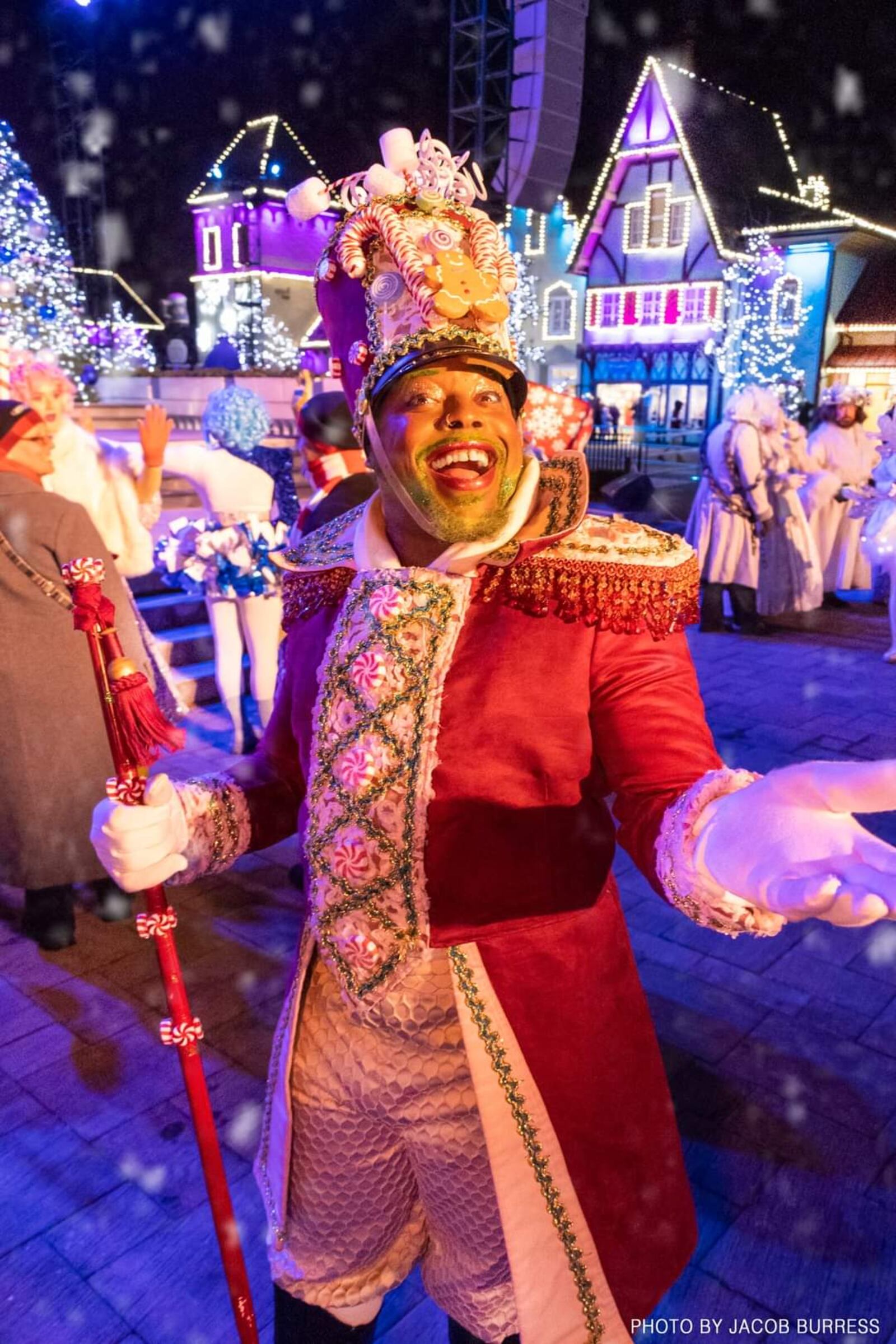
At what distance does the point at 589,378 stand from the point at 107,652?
31925 millimetres

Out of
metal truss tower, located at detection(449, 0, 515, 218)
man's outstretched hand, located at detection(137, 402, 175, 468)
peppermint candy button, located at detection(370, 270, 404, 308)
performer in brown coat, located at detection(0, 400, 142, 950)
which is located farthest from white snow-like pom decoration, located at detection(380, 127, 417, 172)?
metal truss tower, located at detection(449, 0, 515, 218)

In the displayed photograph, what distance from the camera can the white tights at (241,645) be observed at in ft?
19.6

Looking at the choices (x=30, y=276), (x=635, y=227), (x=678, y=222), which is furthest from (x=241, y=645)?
(x=635, y=227)

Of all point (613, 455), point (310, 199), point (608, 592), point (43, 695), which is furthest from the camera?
point (613, 455)

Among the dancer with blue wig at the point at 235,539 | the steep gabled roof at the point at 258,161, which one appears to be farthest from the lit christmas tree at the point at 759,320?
the dancer with blue wig at the point at 235,539

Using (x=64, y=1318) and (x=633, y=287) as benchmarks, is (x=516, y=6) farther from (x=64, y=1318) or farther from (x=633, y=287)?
(x=64, y=1318)

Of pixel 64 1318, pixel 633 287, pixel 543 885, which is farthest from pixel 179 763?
pixel 633 287

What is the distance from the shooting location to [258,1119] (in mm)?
2934

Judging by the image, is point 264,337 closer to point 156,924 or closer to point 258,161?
point 258,161

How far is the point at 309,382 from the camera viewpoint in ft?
19.4

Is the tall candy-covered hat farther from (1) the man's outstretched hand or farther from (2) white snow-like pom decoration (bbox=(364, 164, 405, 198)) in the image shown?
(1) the man's outstretched hand

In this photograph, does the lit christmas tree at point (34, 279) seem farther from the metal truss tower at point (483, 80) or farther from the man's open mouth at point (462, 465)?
the man's open mouth at point (462, 465)

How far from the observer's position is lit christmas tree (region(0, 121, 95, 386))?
13898 millimetres

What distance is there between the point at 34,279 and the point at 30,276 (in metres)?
0.10
